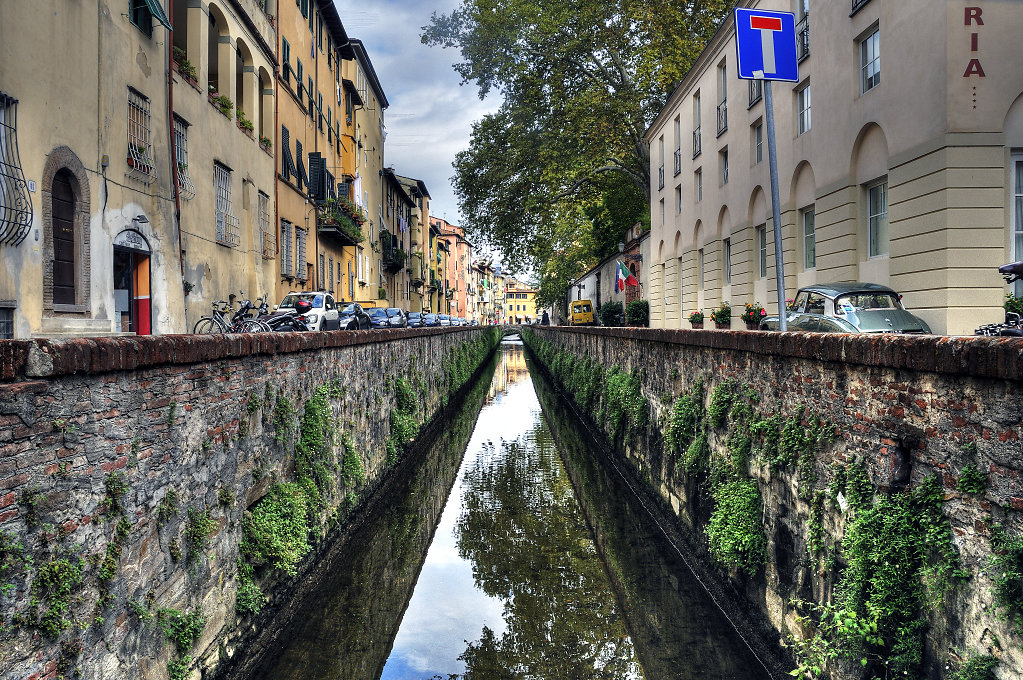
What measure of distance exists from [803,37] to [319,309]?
43.0ft

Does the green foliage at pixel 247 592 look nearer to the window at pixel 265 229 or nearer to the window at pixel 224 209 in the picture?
the window at pixel 224 209

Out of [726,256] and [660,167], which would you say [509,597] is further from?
[660,167]

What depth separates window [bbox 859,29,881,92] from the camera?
41.6 ft

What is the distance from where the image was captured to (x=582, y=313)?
45219 mm

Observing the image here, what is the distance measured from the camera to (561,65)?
2583cm

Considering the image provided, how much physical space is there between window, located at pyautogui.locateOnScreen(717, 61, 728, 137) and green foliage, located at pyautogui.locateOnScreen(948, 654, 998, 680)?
20.1m

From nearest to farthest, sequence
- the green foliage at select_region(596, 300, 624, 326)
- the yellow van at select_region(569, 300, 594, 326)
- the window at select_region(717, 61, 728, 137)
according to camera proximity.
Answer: the window at select_region(717, 61, 728, 137) < the green foliage at select_region(596, 300, 624, 326) < the yellow van at select_region(569, 300, 594, 326)

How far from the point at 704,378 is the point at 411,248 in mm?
46796

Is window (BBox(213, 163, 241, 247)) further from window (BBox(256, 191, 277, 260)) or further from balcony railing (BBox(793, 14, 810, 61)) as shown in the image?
balcony railing (BBox(793, 14, 810, 61))

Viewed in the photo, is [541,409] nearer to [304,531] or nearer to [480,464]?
[480,464]

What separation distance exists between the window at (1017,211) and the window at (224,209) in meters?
15.6

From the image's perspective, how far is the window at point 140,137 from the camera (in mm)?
12094

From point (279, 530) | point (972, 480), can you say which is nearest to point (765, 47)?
point (972, 480)

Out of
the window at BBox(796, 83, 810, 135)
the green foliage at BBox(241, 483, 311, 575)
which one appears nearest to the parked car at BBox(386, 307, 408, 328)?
the window at BBox(796, 83, 810, 135)
